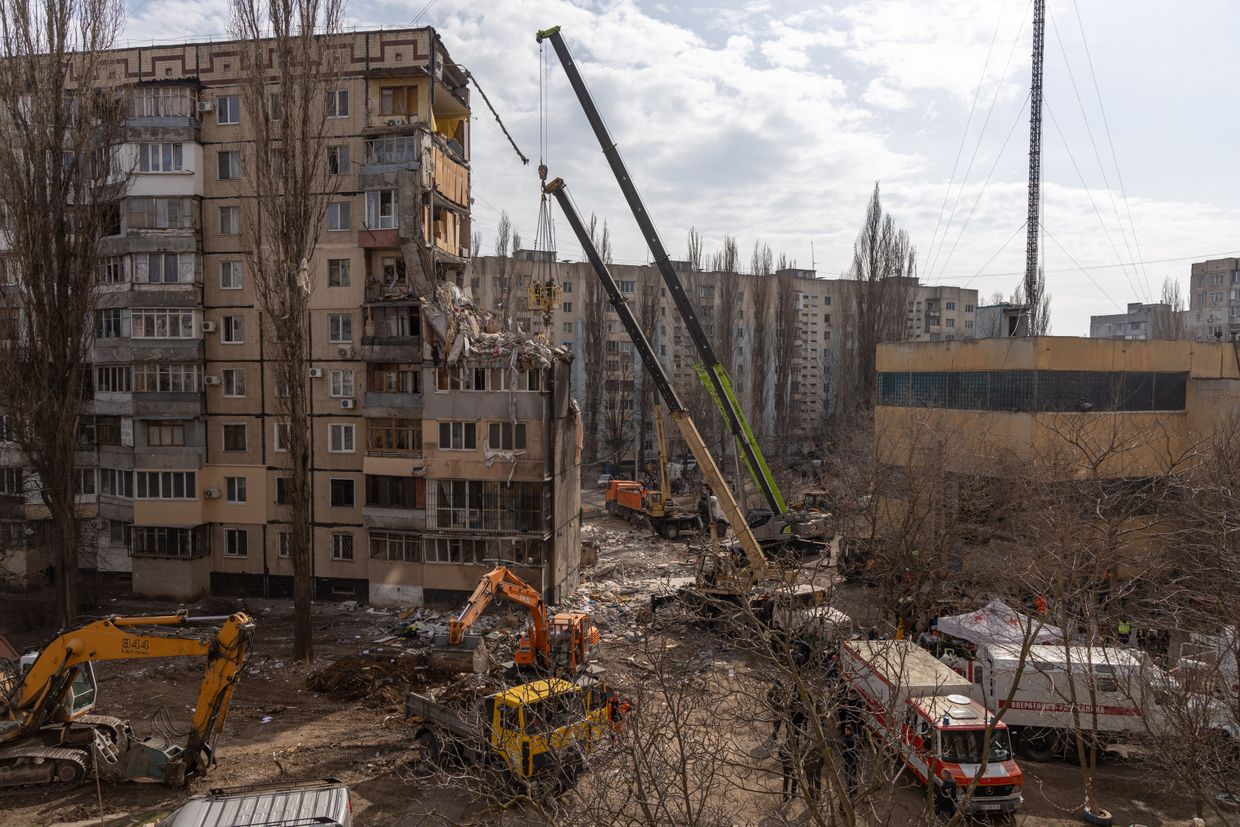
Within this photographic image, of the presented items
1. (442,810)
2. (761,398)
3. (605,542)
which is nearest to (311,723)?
(442,810)

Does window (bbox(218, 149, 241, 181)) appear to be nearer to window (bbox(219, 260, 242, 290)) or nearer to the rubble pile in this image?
window (bbox(219, 260, 242, 290))

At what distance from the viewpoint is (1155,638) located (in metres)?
17.7

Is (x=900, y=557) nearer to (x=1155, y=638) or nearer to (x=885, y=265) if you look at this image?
(x=1155, y=638)

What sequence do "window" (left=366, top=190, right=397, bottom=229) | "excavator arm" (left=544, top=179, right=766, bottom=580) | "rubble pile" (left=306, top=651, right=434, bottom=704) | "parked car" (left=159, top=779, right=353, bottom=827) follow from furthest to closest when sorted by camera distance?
1. "window" (left=366, top=190, right=397, bottom=229)
2. "excavator arm" (left=544, top=179, right=766, bottom=580)
3. "rubble pile" (left=306, top=651, right=434, bottom=704)
4. "parked car" (left=159, top=779, right=353, bottom=827)

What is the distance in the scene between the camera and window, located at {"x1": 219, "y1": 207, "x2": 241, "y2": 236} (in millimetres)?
24422

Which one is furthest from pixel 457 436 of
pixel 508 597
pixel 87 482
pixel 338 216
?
A: pixel 87 482

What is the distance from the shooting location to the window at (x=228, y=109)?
24.2m

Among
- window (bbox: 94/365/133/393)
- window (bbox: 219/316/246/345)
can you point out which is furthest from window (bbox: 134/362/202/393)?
window (bbox: 219/316/246/345)

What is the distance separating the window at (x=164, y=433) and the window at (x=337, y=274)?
6.75 meters

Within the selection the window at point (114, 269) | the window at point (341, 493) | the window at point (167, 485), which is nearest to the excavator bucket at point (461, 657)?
the window at point (341, 493)

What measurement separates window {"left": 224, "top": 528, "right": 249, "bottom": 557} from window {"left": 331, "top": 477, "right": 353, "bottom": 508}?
10.6ft

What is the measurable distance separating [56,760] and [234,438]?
1328 centimetres

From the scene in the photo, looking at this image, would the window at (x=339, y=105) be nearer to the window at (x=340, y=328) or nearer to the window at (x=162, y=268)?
the window at (x=340, y=328)

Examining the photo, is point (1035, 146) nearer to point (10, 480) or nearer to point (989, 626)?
point (989, 626)
